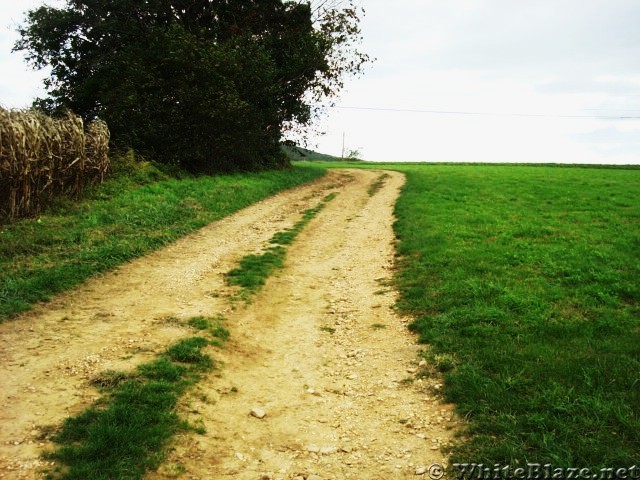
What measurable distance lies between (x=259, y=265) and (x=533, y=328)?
6.60m

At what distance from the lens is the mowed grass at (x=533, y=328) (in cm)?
477

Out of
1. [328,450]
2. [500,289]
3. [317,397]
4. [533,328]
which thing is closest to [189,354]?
[317,397]

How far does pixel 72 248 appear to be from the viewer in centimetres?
1123

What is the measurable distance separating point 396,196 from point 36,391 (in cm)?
2091

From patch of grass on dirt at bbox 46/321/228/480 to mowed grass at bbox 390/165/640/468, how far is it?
10.7ft

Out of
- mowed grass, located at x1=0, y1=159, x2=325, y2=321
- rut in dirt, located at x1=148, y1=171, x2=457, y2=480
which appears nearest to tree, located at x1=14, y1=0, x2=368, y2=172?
mowed grass, located at x1=0, y1=159, x2=325, y2=321

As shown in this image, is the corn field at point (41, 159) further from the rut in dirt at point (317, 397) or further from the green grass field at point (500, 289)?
the rut in dirt at point (317, 397)

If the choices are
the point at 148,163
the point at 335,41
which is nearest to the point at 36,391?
A: the point at 148,163

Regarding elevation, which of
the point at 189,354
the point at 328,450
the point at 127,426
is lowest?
the point at 328,450

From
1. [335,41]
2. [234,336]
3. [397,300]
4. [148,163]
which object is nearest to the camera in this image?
[234,336]

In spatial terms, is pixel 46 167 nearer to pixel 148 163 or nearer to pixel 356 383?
pixel 148 163

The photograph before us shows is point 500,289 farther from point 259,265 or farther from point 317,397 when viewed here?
point 259,265

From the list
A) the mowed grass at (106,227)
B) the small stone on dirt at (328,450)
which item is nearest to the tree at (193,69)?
the mowed grass at (106,227)

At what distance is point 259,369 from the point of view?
6676 mm
